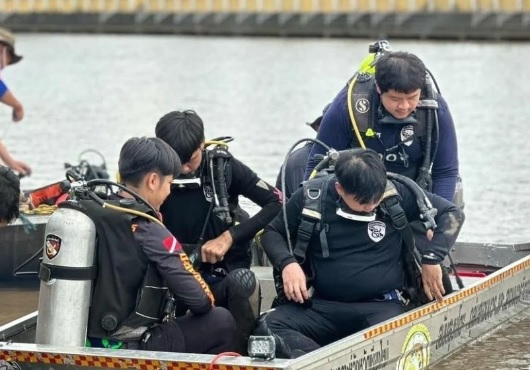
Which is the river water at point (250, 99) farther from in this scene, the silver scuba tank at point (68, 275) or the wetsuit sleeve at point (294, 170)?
the silver scuba tank at point (68, 275)

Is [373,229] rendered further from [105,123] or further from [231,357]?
[105,123]

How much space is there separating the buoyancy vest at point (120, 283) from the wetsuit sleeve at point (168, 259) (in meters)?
0.05

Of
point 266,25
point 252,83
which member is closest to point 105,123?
point 252,83

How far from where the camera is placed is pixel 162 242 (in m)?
5.97

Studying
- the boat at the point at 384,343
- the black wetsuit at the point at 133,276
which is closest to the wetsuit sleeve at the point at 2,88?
the boat at the point at 384,343

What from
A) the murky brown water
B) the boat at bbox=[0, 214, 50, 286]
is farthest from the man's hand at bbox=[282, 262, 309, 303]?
the boat at bbox=[0, 214, 50, 286]

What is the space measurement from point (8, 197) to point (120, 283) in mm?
709

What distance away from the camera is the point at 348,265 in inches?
265

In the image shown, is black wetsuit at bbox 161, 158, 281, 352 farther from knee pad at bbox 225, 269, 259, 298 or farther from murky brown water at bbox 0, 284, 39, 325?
murky brown water at bbox 0, 284, 39, 325

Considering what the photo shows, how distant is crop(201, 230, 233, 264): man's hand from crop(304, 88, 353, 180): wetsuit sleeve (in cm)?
82

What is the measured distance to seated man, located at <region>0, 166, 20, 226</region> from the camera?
6.29 meters

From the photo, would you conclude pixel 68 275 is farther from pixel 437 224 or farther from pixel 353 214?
pixel 437 224

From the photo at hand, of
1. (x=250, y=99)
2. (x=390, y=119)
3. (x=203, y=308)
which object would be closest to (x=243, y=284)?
(x=203, y=308)

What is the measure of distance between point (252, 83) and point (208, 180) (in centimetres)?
2521
